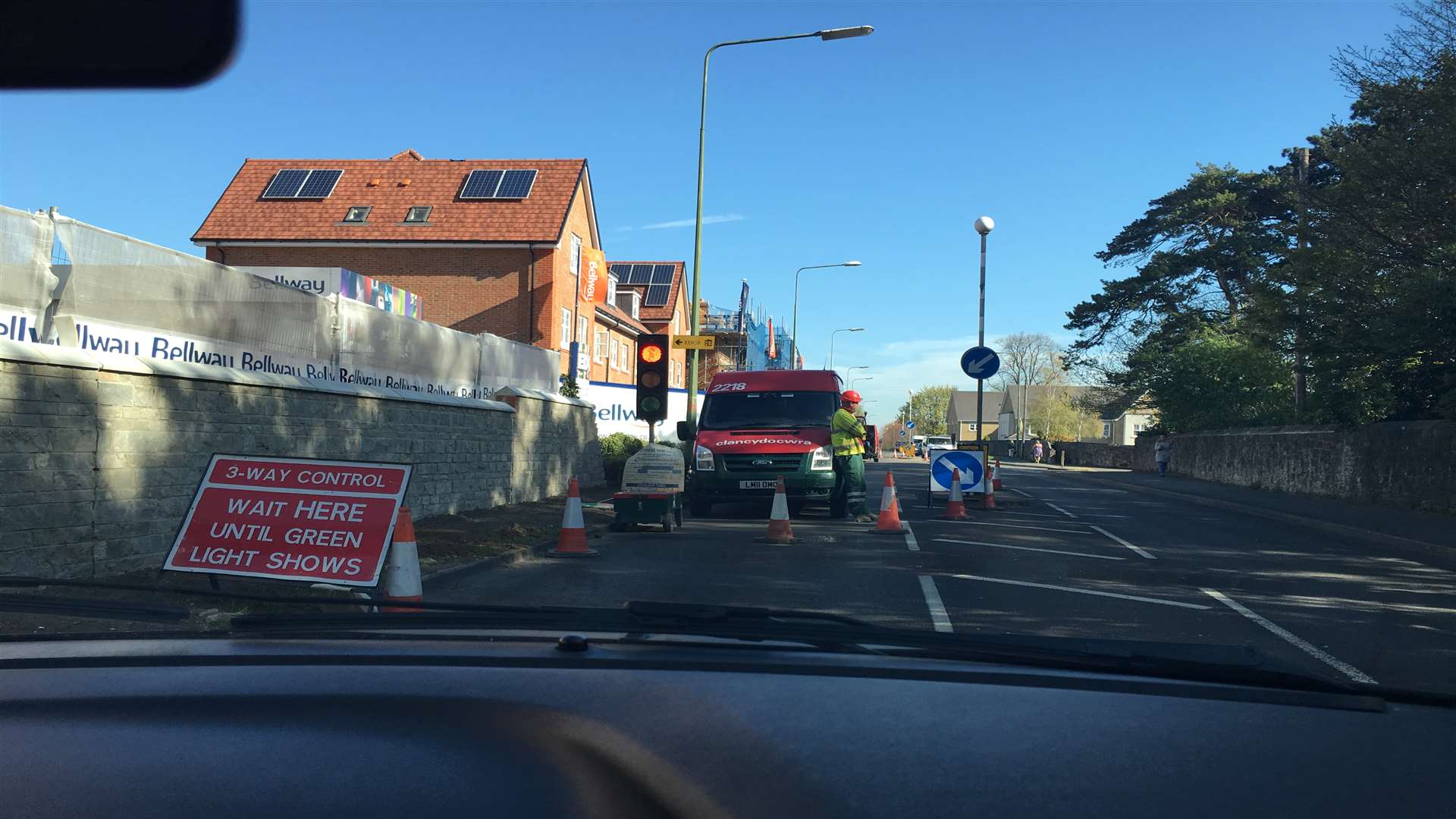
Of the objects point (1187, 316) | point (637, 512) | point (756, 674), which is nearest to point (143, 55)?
point (756, 674)

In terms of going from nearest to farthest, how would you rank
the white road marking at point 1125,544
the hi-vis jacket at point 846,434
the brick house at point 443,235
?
the white road marking at point 1125,544, the hi-vis jacket at point 846,434, the brick house at point 443,235

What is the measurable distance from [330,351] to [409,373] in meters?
2.14

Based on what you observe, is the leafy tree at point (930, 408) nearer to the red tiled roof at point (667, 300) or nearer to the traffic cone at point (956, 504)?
the red tiled roof at point (667, 300)

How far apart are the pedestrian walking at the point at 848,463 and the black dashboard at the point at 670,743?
1277cm

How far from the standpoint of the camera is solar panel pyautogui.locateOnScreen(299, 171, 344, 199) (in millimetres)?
36125

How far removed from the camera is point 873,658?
2.10 metres

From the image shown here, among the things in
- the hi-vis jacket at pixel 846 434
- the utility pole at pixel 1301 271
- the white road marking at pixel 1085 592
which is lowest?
the white road marking at pixel 1085 592

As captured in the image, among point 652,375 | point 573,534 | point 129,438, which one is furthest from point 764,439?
point 129,438

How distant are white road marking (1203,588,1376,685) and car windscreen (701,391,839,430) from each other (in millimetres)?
8435

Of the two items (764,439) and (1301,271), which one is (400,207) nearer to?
(764,439)

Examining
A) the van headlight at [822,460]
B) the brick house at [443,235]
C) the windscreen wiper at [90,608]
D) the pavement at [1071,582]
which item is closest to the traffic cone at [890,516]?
the pavement at [1071,582]

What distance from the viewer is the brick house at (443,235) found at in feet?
111

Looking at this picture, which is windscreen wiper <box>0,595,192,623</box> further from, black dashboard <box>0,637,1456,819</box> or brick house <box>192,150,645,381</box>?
brick house <box>192,150,645,381</box>

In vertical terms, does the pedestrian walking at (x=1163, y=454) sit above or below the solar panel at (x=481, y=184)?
below
